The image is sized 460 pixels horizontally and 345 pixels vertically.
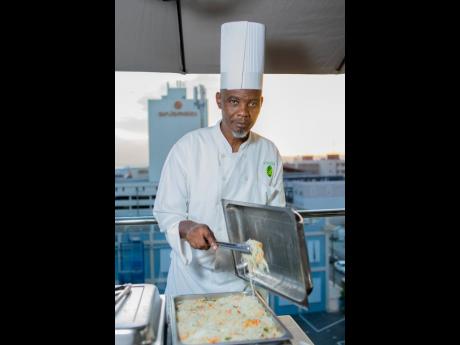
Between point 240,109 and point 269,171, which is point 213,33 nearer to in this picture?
point 240,109

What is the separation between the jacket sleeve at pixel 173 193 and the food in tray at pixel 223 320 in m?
0.38

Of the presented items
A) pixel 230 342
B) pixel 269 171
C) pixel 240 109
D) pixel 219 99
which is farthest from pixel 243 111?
pixel 230 342

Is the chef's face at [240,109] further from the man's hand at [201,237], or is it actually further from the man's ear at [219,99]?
the man's hand at [201,237]

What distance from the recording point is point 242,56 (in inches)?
66.3

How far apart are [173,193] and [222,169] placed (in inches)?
9.1

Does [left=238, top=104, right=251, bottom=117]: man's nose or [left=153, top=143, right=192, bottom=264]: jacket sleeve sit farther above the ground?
[left=238, top=104, right=251, bottom=117]: man's nose

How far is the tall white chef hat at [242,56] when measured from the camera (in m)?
1.65

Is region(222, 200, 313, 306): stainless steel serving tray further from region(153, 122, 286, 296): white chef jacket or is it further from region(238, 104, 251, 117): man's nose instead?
region(238, 104, 251, 117): man's nose

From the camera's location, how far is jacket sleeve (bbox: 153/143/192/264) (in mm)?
1606

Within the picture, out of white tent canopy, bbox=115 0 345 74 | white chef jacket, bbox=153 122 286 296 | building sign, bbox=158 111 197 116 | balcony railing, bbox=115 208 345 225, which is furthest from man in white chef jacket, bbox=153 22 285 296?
building sign, bbox=158 111 197 116

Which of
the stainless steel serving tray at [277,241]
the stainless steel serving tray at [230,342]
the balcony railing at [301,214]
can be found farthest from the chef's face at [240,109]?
the balcony railing at [301,214]

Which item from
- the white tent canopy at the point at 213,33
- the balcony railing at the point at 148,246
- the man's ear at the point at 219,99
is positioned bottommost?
the balcony railing at the point at 148,246
